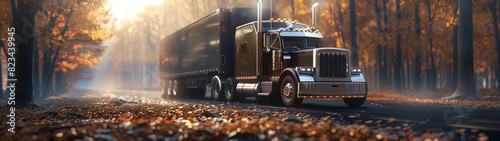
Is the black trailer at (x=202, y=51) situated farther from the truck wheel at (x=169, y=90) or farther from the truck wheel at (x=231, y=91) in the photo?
the truck wheel at (x=231, y=91)

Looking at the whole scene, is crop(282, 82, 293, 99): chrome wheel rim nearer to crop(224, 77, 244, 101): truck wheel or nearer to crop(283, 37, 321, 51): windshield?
crop(283, 37, 321, 51): windshield

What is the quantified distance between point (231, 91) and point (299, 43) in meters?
4.46

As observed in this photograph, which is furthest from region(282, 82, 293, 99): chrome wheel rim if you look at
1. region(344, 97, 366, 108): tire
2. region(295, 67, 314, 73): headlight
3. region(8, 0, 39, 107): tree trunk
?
region(8, 0, 39, 107): tree trunk

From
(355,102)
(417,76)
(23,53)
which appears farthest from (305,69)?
(417,76)

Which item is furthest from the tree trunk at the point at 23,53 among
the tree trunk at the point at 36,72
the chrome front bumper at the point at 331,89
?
the chrome front bumper at the point at 331,89

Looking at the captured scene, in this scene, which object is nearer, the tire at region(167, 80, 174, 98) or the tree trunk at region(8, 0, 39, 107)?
the tree trunk at region(8, 0, 39, 107)

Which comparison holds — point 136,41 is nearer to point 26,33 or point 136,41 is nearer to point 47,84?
point 47,84

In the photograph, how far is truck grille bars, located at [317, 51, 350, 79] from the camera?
15516mm

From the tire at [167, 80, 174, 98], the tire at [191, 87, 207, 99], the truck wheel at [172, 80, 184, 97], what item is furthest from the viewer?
the tire at [167, 80, 174, 98]

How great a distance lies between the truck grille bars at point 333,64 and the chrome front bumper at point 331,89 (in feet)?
0.98

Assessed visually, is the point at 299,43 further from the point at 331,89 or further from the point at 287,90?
the point at 331,89

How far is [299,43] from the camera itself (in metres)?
17.5

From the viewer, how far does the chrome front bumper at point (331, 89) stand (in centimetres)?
1515

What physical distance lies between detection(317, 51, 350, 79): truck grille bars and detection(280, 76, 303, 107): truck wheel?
965 mm
